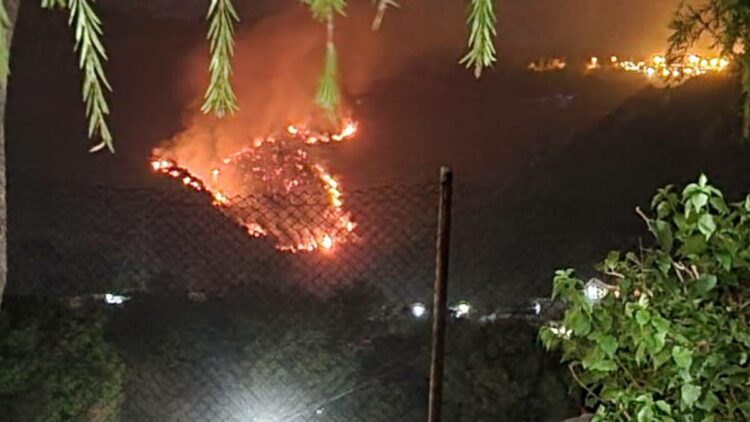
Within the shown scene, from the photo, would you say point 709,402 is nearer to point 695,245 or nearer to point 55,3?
point 695,245

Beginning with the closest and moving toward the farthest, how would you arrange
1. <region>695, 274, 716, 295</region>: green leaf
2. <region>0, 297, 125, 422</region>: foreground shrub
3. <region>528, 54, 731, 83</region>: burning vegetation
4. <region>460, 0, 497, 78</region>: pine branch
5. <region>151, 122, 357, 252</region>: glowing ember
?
1. <region>460, 0, 497, 78</region>: pine branch
2. <region>695, 274, 716, 295</region>: green leaf
3. <region>0, 297, 125, 422</region>: foreground shrub
4. <region>528, 54, 731, 83</region>: burning vegetation
5. <region>151, 122, 357, 252</region>: glowing ember

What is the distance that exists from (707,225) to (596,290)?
1.12ft

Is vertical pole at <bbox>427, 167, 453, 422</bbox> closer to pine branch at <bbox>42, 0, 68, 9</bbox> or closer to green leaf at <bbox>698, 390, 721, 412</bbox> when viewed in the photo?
green leaf at <bbox>698, 390, 721, 412</bbox>

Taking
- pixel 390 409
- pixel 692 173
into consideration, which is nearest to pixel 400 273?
pixel 390 409

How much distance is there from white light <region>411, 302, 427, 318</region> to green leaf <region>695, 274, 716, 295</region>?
1.93 meters

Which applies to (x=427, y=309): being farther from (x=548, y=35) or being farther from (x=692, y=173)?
(x=548, y=35)

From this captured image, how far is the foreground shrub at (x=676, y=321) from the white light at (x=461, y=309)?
1664mm

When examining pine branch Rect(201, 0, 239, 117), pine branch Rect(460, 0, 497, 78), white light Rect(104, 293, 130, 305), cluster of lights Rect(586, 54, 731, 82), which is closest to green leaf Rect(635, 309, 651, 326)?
pine branch Rect(460, 0, 497, 78)

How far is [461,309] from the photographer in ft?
10.9

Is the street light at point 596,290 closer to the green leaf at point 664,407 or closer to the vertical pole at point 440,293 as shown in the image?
the green leaf at point 664,407

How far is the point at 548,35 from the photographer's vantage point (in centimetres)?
465

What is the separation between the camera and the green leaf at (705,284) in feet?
4.94

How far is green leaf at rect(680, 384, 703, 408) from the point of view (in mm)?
1401

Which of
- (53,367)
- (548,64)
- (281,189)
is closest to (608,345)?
(53,367)
